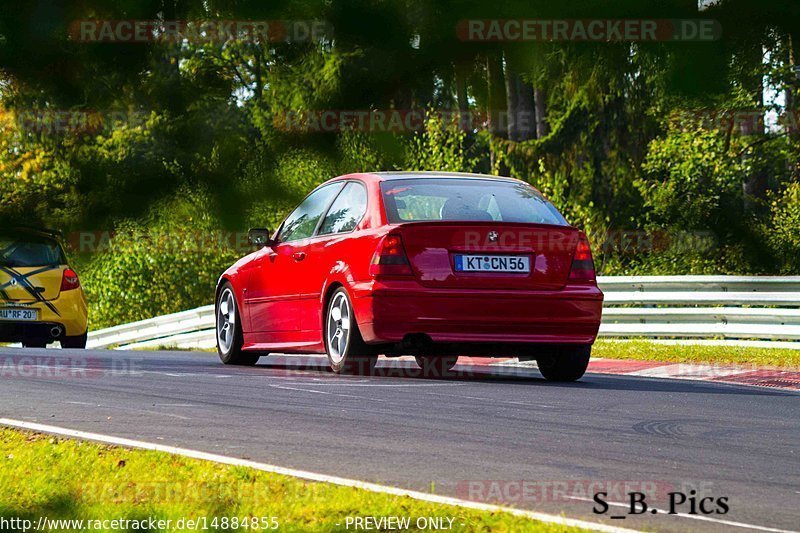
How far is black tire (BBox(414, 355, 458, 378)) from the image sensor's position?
42.0ft

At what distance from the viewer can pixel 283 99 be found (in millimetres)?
2695

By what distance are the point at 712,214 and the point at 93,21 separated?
1.37 metres

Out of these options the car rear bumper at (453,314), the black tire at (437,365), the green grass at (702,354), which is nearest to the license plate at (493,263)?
the car rear bumper at (453,314)

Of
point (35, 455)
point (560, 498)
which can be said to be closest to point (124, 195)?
point (560, 498)

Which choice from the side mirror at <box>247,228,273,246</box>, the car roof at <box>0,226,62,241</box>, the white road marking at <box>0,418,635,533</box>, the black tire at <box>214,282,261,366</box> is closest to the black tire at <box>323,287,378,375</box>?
the black tire at <box>214,282,261,366</box>

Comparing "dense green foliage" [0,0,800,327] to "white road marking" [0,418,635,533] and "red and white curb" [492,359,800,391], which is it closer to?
"white road marking" [0,418,635,533]

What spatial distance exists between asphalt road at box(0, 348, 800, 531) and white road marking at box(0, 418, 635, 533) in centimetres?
14

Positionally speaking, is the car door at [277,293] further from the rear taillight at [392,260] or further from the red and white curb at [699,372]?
the red and white curb at [699,372]

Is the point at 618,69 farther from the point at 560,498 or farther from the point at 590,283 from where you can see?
the point at 590,283

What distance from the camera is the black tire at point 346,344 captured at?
10.2 meters

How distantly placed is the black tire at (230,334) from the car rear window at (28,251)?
9444 millimetres

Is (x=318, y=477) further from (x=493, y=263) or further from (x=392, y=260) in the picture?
(x=493, y=263)

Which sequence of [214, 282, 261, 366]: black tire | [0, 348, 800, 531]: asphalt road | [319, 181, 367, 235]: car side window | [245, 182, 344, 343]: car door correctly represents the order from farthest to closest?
1. [214, 282, 261, 366]: black tire
2. [245, 182, 344, 343]: car door
3. [319, 181, 367, 235]: car side window
4. [0, 348, 800, 531]: asphalt road

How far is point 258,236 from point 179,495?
2117 millimetres
